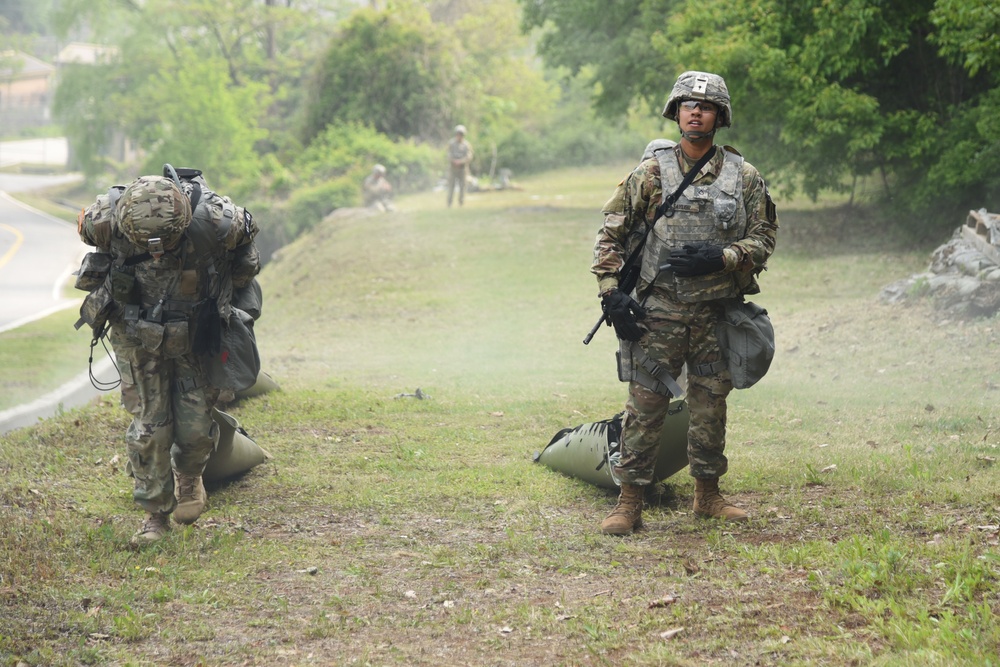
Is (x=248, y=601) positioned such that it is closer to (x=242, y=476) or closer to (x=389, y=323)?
(x=242, y=476)

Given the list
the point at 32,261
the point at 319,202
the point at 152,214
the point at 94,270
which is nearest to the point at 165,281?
the point at 94,270

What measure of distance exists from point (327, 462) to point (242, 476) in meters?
0.69

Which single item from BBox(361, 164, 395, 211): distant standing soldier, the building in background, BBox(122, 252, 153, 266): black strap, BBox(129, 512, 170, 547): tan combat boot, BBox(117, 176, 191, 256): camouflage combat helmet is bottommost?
the building in background

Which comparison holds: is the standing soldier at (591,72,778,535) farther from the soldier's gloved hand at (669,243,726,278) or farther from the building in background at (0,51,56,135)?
the building in background at (0,51,56,135)

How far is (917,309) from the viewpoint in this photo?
471 inches

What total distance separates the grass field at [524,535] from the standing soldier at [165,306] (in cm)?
43

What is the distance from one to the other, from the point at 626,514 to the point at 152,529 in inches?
98.2

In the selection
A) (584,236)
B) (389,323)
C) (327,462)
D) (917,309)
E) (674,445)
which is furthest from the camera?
(584,236)

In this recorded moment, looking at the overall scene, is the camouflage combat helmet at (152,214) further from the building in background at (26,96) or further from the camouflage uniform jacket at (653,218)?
the building in background at (26,96)

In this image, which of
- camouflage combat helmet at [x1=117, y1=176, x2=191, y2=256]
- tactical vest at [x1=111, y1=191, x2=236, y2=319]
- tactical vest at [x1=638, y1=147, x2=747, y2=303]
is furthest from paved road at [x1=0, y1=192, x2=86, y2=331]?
tactical vest at [x1=638, y1=147, x2=747, y2=303]

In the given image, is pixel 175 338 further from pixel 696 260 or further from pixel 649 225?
pixel 696 260

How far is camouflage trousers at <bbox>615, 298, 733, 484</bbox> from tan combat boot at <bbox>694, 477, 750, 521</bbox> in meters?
0.08

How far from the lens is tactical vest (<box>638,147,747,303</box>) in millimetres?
5246

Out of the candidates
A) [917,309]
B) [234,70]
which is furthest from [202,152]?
[917,309]
